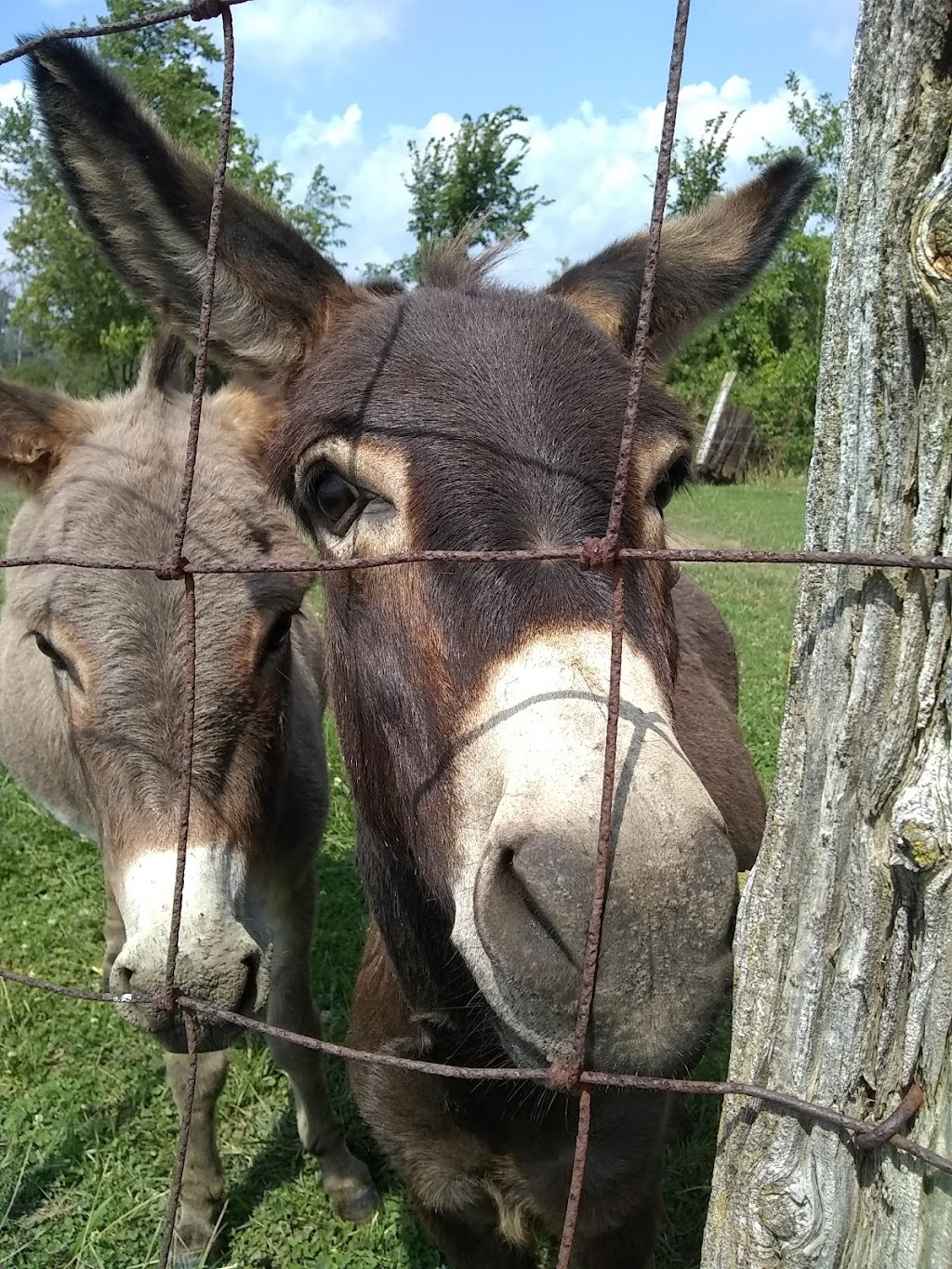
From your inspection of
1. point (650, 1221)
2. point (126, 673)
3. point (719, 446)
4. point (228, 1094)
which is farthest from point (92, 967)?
point (719, 446)

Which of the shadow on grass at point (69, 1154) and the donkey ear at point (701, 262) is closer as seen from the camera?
the donkey ear at point (701, 262)

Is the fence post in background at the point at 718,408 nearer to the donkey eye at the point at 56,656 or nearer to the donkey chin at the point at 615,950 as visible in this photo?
the donkey eye at the point at 56,656

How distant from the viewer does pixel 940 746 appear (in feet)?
3.77

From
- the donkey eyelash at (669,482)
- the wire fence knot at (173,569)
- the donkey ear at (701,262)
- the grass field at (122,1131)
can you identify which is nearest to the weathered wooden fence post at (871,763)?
the donkey eyelash at (669,482)

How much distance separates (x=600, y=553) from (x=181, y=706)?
155 cm

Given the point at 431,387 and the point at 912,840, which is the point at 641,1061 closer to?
the point at 912,840

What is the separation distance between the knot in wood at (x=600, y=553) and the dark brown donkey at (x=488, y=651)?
210 mm

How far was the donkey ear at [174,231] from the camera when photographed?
85.0 inches

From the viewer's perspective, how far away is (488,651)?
1679mm

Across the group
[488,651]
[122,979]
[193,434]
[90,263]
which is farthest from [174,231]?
[90,263]

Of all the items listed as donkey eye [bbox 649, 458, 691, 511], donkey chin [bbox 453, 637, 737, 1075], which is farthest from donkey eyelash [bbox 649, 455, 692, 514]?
donkey chin [bbox 453, 637, 737, 1075]

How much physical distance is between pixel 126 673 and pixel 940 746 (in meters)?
2.07

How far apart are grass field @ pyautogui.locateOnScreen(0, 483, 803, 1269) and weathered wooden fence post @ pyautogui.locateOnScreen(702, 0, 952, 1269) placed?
1.75 metres

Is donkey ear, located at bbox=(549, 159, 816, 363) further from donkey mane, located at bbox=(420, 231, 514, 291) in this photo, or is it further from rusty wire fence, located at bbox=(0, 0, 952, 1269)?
rusty wire fence, located at bbox=(0, 0, 952, 1269)
